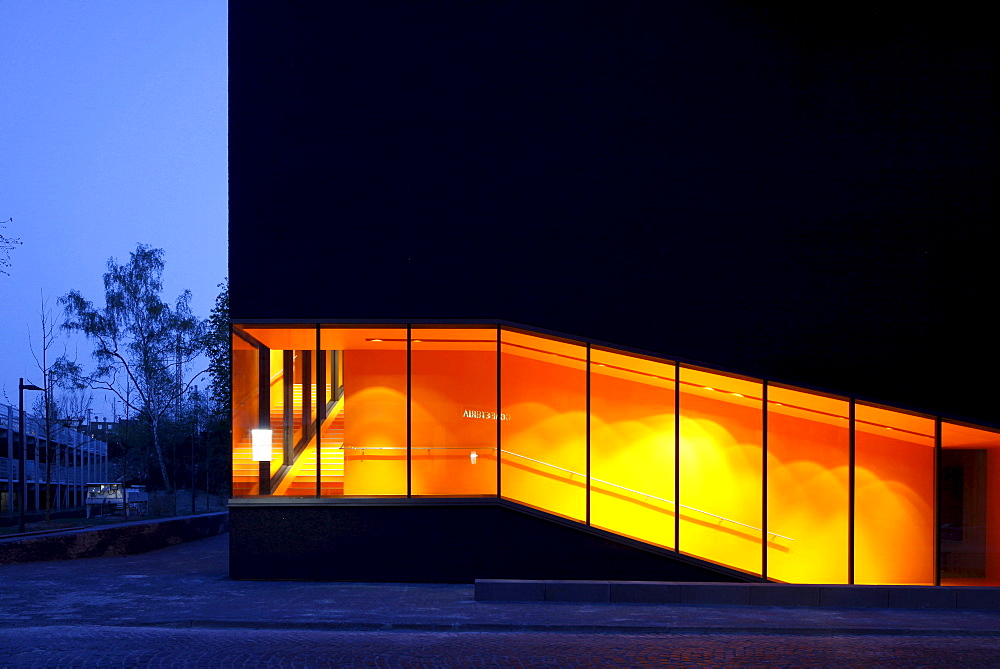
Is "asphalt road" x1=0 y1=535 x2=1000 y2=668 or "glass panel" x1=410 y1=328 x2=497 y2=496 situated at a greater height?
"glass panel" x1=410 y1=328 x2=497 y2=496

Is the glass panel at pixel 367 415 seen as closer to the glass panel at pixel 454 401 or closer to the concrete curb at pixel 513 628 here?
the glass panel at pixel 454 401

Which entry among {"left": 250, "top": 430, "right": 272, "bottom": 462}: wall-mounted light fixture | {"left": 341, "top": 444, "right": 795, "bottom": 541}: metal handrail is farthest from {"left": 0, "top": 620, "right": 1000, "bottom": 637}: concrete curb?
{"left": 250, "top": 430, "right": 272, "bottom": 462}: wall-mounted light fixture

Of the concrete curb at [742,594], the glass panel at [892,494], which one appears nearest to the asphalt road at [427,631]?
the concrete curb at [742,594]

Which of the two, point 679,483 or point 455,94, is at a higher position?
point 455,94

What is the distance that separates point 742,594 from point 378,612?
5.91 meters

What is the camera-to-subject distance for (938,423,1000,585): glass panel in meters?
16.2

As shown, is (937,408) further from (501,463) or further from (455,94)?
(455,94)

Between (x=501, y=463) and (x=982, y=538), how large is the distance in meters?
8.98

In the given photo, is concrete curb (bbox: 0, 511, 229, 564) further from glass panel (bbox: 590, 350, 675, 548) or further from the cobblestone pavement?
glass panel (bbox: 590, 350, 675, 548)

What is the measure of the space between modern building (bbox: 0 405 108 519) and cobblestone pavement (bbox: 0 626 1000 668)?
55.6ft

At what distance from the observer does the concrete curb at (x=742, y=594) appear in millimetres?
14227

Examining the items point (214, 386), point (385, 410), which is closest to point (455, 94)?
point (385, 410)

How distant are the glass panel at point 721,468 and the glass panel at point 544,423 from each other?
2.04 m

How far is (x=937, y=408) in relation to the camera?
16.4 m
